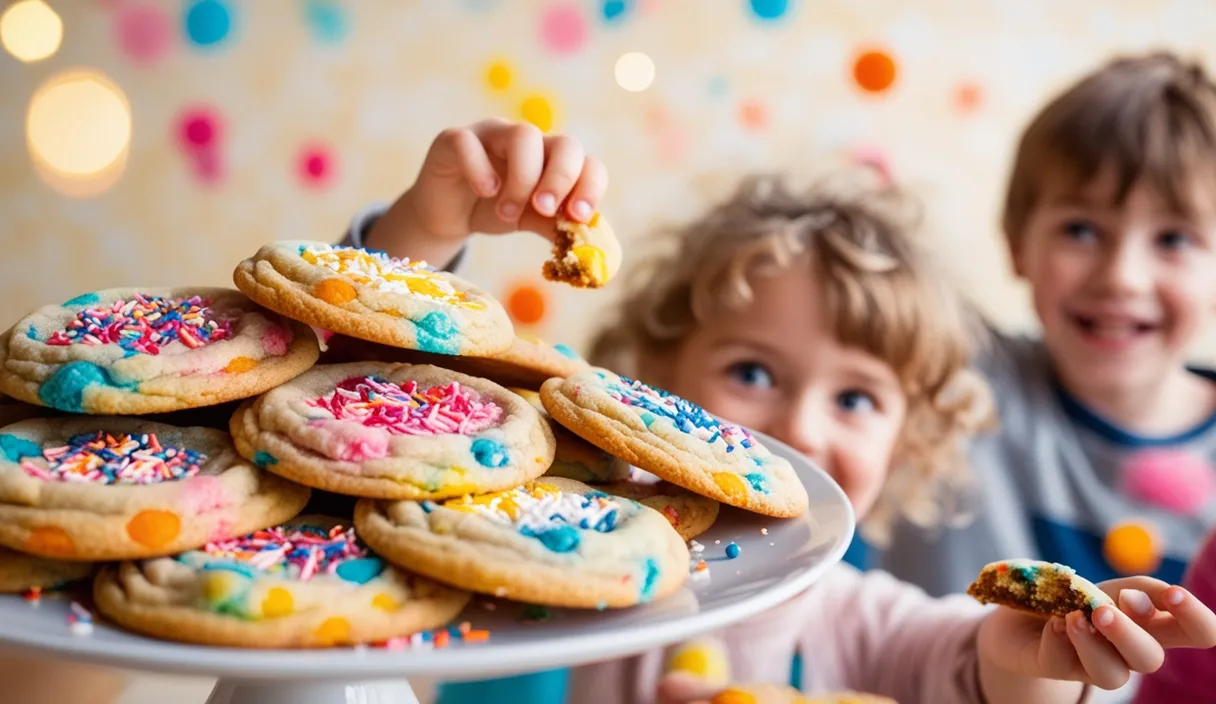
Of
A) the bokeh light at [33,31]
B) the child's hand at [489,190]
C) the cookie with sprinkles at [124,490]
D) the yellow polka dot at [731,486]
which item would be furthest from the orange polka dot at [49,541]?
the bokeh light at [33,31]

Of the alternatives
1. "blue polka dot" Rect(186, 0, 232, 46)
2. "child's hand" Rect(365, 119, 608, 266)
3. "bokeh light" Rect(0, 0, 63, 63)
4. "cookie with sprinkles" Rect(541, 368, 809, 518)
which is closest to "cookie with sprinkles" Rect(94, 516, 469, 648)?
"cookie with sprinkles" Rect(541, 368, 809, 518)

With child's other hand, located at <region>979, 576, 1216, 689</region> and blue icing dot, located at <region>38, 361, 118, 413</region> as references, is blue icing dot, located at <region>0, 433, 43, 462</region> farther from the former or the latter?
child's other hand, located at <region>979, 576, 1216, 689</region>

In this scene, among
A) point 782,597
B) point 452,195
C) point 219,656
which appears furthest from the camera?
point 452,195

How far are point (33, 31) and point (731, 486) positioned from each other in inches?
102

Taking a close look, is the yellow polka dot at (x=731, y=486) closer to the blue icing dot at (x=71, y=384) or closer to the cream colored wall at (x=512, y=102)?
the blue icing dot at (x=71, y=384)

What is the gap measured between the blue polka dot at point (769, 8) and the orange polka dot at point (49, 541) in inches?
93.5

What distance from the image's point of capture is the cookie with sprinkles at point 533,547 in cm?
68

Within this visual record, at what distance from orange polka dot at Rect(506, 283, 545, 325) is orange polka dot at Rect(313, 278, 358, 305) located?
1867 mm

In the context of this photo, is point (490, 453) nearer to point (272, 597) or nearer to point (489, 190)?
point (272, 597)

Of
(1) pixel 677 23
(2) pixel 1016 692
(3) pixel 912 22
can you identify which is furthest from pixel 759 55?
(2) pixel 1016 692

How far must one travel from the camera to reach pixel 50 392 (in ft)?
2.57

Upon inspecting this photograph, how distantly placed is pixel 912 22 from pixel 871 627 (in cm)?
173

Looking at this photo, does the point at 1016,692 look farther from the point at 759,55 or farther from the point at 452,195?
the point at 759,55

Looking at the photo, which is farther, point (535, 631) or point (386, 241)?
point (386, 241)
